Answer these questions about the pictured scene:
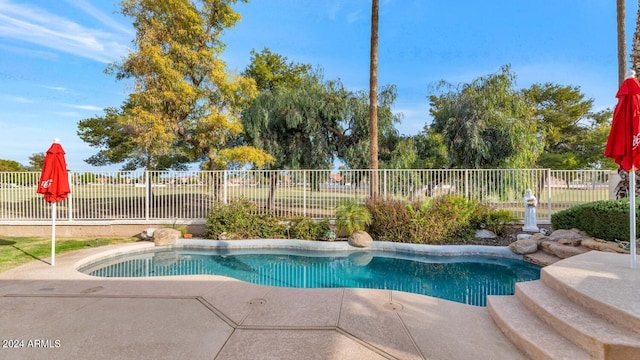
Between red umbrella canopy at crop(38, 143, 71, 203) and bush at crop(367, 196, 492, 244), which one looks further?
bush at crop(367, 196, 492, 244)

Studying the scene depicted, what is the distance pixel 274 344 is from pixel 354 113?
420 inches

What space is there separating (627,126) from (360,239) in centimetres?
564

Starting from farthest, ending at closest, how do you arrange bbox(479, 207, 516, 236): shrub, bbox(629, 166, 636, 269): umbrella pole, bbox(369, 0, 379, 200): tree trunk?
bbox(369, 0, 379, 200): tree trunk < bbox(479, 207, 516, 236): shrub < bbox(629, 166, 636, 269): umbrella pole

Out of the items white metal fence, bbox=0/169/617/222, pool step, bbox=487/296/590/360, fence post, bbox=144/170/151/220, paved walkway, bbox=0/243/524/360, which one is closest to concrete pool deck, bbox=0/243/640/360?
paved walkway, bbox=0/243/524/360

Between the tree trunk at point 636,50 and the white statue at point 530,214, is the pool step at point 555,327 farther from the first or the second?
the tree trunk at point 636,50

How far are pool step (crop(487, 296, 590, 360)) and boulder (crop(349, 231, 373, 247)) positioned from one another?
4354 mm

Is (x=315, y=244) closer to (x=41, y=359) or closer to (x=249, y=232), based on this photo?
(x=249, y=232)

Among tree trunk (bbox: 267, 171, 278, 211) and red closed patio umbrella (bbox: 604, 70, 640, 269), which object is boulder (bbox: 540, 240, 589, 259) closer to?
red closed patio umbrella (bbox: 604, 70, 640, 269)

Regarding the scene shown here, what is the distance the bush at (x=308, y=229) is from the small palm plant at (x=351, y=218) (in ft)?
1.57

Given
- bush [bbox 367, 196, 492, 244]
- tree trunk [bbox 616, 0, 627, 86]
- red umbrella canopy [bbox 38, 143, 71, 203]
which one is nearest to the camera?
red umbrella canopy [bbox 38, 143, 71, 203]

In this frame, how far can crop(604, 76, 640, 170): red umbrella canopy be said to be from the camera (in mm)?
3570

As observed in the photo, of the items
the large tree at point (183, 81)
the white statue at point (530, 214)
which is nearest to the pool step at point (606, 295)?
the white statue at point (530, 214)

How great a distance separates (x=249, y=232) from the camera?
8.94 metres

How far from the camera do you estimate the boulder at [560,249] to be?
6.08 m
